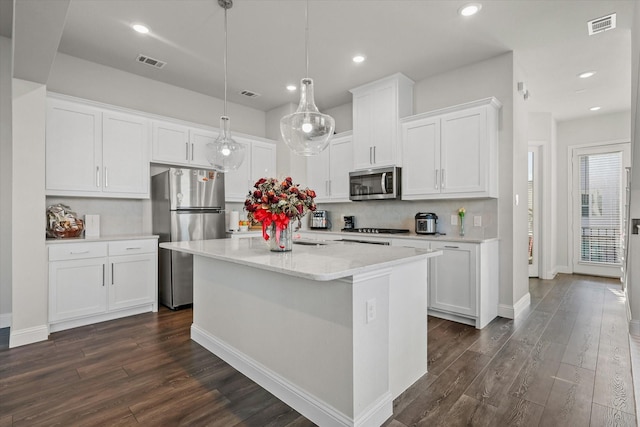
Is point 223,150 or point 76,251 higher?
point 223,150

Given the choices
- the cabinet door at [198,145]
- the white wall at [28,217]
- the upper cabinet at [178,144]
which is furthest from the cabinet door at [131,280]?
the cabinet door at [198,145]

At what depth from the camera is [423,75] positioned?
13.8 ft

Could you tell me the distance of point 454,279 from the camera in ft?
11.5

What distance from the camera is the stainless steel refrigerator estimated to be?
3.95 metres

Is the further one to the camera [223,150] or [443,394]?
[223,150]

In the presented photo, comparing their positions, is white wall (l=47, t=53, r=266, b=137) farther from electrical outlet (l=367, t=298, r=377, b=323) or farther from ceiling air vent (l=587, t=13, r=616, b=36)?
ceiling air vent (l=587, t=13, r=616, b=36)

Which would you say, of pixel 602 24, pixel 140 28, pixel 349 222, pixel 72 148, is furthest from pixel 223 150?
pixel 602 24

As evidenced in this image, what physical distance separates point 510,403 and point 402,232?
2.59 m

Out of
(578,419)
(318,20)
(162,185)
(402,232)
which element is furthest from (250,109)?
(578,419)

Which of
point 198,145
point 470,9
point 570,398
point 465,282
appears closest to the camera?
point 570,398

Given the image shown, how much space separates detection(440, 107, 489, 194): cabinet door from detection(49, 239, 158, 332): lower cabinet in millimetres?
3551

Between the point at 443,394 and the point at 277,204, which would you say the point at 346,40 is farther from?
the point at 443,394

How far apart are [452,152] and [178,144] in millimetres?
3431

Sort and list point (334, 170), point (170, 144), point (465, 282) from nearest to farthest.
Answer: point (465, 282) → point (170, 144) → point (334, 170)
